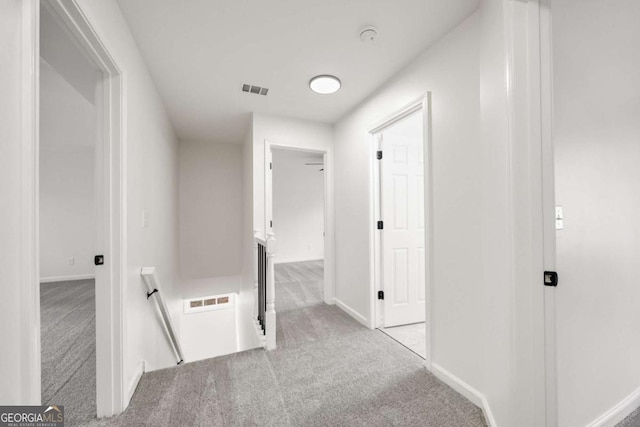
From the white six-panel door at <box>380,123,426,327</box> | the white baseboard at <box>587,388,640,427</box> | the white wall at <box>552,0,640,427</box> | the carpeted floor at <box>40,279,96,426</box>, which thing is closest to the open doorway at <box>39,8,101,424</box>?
the carpeted floor at <box>40,279,96,426</box>

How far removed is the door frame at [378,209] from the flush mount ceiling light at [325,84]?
1.81 feet

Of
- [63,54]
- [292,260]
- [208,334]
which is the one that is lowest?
[208,334]

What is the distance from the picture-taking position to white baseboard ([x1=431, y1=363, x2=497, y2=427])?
4.58 ft

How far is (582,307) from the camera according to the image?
124cm

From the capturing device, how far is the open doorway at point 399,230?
→ 8.70ft

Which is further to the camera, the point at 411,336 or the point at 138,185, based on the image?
the point at 411,336

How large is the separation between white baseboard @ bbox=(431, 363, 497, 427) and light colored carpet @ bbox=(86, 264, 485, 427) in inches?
1.4

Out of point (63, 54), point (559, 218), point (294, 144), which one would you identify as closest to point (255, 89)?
point (294, 144)

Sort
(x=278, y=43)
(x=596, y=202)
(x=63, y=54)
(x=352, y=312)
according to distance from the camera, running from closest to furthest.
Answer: (x=596, y=202) < (x=63, y=54) < (x=278, y=43) < (x=352, y=312)

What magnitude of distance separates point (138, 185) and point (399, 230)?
8.03ft

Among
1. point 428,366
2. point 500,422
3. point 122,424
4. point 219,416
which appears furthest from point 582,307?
point 122,424

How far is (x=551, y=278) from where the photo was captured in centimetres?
106

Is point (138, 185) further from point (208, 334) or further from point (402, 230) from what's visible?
point (208, 334)

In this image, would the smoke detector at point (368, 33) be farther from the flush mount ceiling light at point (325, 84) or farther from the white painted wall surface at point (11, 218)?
the white painted wall surface at point (11, 218)
